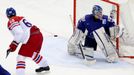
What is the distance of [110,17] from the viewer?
16.8ft

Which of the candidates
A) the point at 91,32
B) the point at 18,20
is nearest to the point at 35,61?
the point at 18,20

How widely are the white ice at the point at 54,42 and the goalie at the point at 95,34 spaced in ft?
0.37

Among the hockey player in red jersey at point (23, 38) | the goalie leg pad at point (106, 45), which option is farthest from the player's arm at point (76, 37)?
the hockey player in red jersey at point (23, 38)

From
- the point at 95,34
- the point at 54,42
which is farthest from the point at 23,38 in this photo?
the point at 54,42

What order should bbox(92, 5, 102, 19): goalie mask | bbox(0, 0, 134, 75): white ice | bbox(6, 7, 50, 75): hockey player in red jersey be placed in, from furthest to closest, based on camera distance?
1. bbox(92, 5, 102, 19): goalie mask
2. bbox(0, 0, 134, 75): white ice
3. bbox(6, 7, 50, 75): hockey player in red jersey

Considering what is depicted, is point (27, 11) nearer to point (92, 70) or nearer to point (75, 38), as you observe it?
point (75, 38)

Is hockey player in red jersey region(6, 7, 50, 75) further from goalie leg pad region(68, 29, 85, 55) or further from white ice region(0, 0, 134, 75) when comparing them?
goalie leg pad region(68, 29, 85, 55)

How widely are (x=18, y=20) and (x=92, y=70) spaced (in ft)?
3.20

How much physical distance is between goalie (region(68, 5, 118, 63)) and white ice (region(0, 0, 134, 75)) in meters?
0.11

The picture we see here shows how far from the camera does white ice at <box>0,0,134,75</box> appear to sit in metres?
4.75

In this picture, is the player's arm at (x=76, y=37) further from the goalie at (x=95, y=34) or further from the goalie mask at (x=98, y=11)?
the goalie mask at (x=98, y=11)

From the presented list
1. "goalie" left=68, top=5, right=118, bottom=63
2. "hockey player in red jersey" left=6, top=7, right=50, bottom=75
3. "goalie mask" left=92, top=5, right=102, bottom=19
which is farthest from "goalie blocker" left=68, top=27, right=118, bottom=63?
"hockey player in red jersey" left=6, top=7, right=50, bottom=75

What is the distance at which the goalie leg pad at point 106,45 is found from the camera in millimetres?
4965

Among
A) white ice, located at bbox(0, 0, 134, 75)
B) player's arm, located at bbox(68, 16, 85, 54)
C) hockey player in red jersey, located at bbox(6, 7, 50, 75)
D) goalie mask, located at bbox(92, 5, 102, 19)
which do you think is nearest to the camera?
hockey player in red jersey, located at bbox(6, 7, 50, 75)
